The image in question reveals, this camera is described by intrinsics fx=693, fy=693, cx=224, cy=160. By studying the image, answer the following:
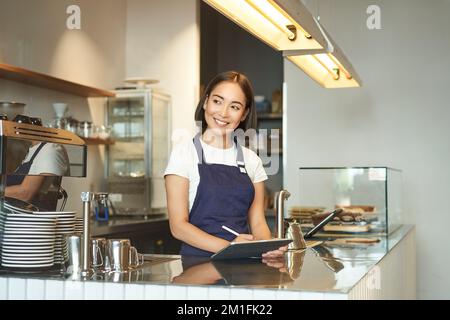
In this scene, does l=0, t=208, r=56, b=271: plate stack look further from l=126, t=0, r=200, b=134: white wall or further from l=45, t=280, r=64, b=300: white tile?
l=126, t=0, r=200, b=134: white wall

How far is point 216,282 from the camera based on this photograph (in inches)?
63.7

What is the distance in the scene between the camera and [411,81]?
A: 4.75 metres

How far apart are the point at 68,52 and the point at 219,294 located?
352 cm

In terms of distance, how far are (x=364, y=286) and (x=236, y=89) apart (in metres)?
0.94

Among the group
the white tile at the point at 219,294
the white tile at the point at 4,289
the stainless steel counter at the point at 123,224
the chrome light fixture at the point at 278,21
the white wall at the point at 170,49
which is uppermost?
the white wall at the point at 170,49

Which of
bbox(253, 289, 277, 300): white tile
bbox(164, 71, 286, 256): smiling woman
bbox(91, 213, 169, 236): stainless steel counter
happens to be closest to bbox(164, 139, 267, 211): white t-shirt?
bbox(164, 71, 286, 256): smiling woman

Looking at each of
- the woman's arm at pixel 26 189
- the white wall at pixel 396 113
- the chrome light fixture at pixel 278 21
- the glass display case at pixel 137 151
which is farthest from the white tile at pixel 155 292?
the glass display case at pixel 137 151

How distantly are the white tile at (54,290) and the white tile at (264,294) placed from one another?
0.47 metres

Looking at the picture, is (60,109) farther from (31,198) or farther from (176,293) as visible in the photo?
(176,293)

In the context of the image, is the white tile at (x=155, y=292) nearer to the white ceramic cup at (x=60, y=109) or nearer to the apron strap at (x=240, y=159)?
the apron strap at (x=240, y=159)

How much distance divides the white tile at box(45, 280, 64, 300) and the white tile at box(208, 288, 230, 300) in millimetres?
367

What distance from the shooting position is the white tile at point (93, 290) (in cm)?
162
